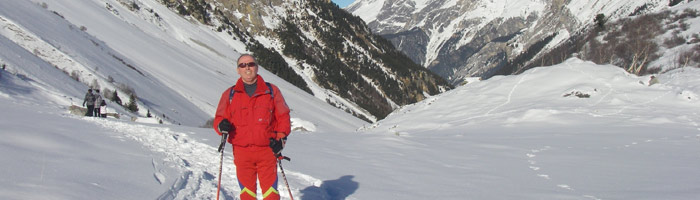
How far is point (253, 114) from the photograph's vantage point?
5395 millimetres

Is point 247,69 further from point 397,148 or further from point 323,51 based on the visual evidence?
point 323,51

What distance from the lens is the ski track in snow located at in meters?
6.67

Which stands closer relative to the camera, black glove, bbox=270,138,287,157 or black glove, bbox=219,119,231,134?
black glove, bbox=219,119,231,134

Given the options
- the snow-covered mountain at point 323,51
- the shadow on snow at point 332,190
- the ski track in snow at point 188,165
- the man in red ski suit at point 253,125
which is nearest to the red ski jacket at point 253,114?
the man in red ski suit at point 253,125

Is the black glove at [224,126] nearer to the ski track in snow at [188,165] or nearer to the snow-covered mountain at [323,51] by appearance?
the ski track in snow at [188,165]

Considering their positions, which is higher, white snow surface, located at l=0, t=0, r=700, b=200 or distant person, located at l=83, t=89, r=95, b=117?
distant person, located at l=83, t=89, r=95, b=117

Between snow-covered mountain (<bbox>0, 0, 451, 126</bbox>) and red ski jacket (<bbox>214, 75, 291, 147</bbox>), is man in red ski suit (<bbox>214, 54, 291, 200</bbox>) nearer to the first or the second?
red ski jacket (<bbox>214, 75, 291, 147</bbox>)

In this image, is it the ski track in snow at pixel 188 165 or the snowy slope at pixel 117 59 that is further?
the snowy slope at pixel 117 59

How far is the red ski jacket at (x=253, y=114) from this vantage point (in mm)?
5395

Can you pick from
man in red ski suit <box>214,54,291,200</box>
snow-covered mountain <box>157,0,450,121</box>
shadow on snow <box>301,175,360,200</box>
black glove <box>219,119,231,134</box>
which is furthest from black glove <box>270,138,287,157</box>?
snow-covered mountain <box>157,0,450,121</box>

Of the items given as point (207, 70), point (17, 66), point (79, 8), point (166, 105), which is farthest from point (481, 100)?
point (79, 8)

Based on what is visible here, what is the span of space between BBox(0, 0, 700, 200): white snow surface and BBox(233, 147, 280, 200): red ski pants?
1213 mm

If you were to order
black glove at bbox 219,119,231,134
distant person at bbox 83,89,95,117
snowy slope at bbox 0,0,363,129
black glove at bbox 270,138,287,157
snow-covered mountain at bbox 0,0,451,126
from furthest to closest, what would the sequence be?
snow-covered mountain at bbox 0,0,451,126, snowy slope at bbox 0,0,363,129, distant person at bbox 83,89,95,117, black glove at bbox 270,138,287,157, black glove at bbox 219,119,231,134

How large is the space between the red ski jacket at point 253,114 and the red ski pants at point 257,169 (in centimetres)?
10
